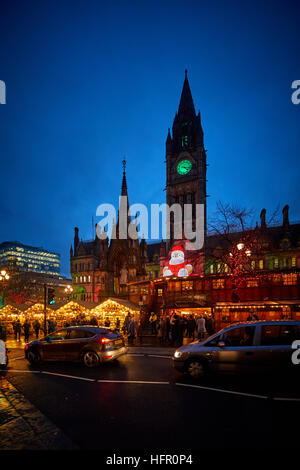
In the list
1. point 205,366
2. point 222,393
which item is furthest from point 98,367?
point 222,393

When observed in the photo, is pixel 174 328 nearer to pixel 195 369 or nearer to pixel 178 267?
pixel 195 369

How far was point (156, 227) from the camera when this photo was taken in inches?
3275

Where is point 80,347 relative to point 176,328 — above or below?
above

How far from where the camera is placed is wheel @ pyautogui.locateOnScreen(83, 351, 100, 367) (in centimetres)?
1072

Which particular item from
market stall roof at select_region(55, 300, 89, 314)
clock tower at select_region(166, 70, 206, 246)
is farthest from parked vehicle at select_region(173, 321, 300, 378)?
clock tower at select_region(166, 70, 206, 246)

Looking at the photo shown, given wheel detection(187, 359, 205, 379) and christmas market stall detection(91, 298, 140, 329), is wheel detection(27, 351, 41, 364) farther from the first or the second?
christmas market stall detection(91, 298, 140, 329)

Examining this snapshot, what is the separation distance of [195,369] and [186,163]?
180 feet

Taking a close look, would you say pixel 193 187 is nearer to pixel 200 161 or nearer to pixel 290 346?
pixel 200 161

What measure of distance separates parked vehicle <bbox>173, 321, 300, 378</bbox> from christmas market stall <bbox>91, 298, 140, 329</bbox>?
49.1 feet

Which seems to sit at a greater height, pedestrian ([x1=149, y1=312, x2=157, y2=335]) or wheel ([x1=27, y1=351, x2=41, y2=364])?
wheel ([x1=27, y1=351, x2=41, y2=364])

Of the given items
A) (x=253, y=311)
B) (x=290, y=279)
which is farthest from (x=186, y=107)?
(x=253, y=311)

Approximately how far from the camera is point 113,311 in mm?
24016

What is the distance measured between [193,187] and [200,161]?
5.99m

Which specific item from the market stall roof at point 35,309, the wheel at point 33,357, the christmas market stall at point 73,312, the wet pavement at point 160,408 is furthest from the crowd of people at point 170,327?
the wet pavement at point 160,408
